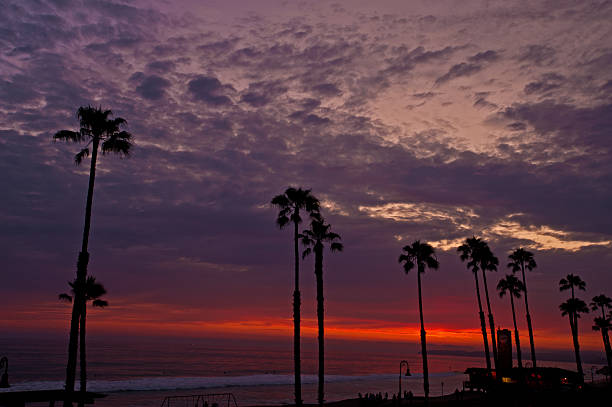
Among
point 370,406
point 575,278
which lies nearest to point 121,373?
point 370,406

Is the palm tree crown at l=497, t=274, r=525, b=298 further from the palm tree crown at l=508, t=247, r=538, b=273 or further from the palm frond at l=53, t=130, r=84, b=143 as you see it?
the palm frond at l=53, t=130, r=84, b=143

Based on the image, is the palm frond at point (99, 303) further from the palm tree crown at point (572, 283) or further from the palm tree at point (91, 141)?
the palm tree crown at point (572, 283)

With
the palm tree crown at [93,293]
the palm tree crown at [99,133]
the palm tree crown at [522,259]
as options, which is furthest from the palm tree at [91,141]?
the palm tree crown at [522,259]

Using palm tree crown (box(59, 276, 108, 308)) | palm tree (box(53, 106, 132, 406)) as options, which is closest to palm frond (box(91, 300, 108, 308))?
palm tree crown (box(59, 276, 108, 308))

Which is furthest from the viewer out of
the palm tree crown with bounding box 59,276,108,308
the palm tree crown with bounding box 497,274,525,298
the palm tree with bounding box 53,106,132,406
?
the palm tree crown with bounding box 497,274,525,298

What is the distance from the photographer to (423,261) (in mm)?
55094

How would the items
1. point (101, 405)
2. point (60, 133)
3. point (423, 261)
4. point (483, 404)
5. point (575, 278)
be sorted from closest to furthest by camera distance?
point (60, 133), point (483, 404), point (423, 261), point (101, 405), point (575, 278)

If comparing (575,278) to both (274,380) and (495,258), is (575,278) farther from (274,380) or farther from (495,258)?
(274,380)

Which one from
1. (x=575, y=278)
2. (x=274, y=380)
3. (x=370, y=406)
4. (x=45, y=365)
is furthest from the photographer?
(x=45, y=365)

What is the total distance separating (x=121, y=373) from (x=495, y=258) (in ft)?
332

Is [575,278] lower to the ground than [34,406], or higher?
higher

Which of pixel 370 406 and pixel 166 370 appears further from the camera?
pixel 166 370

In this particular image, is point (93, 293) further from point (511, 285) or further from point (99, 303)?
point (511, 285)

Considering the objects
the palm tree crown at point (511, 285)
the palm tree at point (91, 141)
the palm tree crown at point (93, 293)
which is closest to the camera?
the palm tree at point (91, 141)
